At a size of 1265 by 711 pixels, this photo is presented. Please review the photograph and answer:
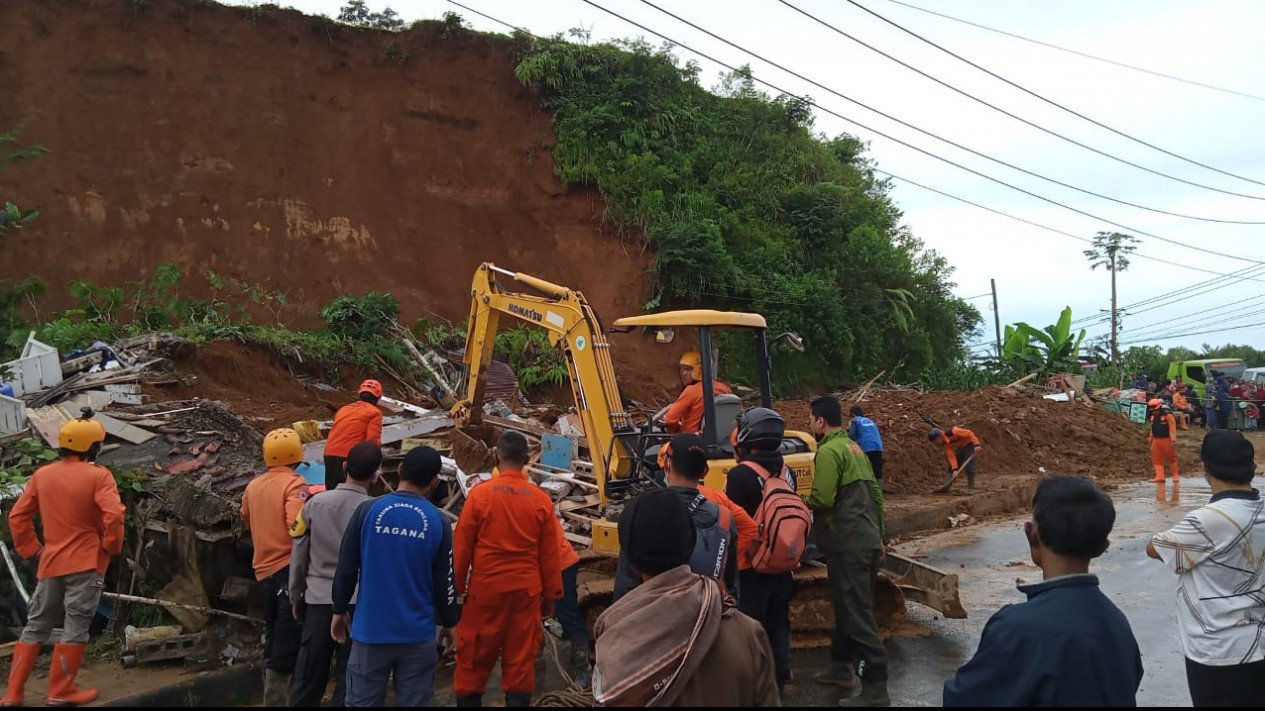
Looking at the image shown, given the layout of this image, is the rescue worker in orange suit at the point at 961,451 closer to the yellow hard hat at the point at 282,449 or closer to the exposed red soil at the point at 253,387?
the exposed red soil at the point at 253,387

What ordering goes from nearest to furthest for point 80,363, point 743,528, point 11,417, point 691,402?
point 743,528 → point 691,402 → point 11,417 → point 80,363

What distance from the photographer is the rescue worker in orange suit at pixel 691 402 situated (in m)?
7.61

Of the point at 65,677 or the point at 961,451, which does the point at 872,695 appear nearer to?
the point at 65,677

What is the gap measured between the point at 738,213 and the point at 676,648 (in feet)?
71.4

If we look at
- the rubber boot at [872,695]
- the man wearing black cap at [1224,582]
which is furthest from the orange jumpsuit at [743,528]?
the man wearing black cap at [1224,582]

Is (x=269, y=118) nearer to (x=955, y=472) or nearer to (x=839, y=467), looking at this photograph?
(x=955, y=472)

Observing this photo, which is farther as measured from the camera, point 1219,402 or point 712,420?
point 1219,402

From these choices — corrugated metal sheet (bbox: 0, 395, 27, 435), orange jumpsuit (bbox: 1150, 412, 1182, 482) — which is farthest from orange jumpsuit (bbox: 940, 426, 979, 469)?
corrugated metal sheet (bbox: 0, 395, 27, 435)

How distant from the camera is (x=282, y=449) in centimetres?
567

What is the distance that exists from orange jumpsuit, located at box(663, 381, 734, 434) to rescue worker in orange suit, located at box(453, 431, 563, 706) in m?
2.84

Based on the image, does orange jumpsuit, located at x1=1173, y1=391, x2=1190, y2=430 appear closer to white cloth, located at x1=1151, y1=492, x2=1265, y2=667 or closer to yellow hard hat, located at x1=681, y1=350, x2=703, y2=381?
yellow hard hat, located at x1=681, y1=350, x2=703, y2=381

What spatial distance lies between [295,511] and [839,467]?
11.8 ft

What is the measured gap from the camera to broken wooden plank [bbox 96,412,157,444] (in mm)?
9570

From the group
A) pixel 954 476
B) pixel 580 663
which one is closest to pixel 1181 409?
pixel 954 476
